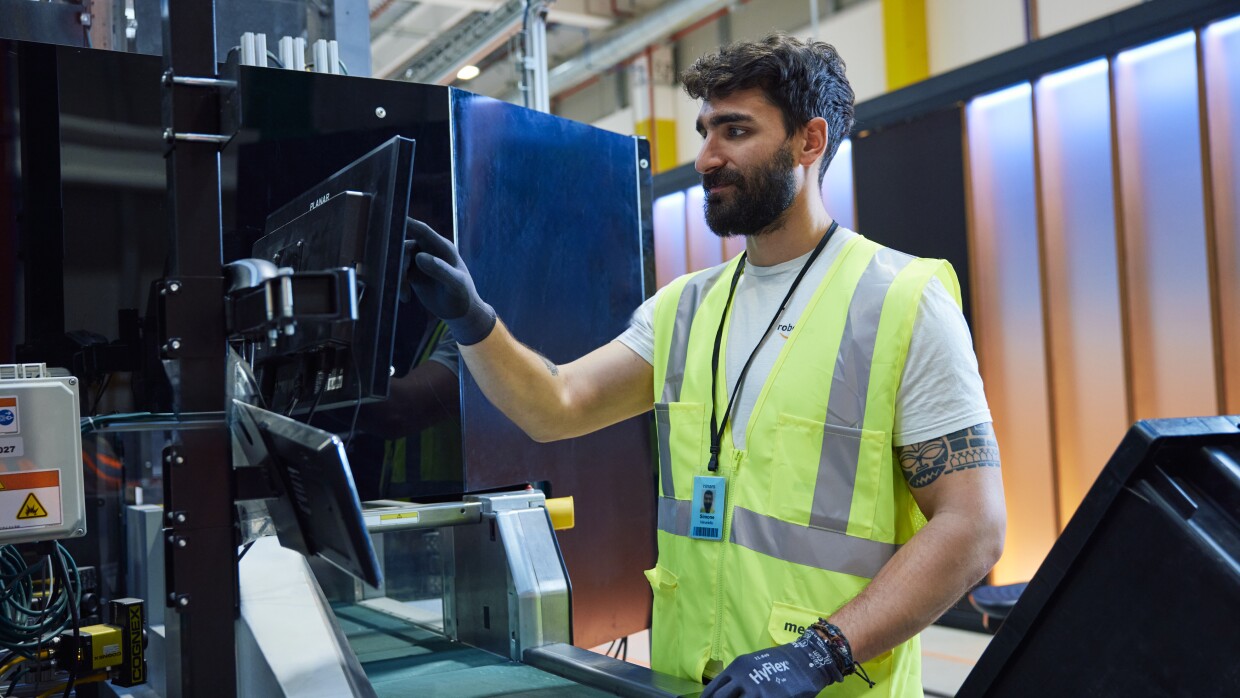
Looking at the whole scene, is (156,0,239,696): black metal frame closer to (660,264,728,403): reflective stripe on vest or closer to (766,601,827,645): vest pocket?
(766,601,827,645): vest pocket

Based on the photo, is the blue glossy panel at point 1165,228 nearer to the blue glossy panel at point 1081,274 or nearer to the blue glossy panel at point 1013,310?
the blue glossy panel at point 1081,274

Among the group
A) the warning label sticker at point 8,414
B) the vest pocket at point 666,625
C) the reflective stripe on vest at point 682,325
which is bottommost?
the vest pocket at point 666,625

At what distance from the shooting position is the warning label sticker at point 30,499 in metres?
1.27

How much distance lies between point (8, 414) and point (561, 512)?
99cm

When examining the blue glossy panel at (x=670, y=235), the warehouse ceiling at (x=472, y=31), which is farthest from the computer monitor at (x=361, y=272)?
the blue glossy panel at (x=670, y=235)

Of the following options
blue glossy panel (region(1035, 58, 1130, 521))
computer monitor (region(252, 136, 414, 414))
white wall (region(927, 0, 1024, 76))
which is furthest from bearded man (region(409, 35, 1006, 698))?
white wall (region(927, 0, 1024, 76))

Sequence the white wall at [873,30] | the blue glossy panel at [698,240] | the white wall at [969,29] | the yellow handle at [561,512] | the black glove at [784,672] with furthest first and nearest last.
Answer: the blue glossy panel at [698,240] → the white wall at [969,29] → the white wall at [873,30] → the yellow handle at [561,512] → the black glove at [784,672]

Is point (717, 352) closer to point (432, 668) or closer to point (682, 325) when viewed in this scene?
point (682, 325)

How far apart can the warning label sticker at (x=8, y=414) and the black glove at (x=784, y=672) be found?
93 centimetres

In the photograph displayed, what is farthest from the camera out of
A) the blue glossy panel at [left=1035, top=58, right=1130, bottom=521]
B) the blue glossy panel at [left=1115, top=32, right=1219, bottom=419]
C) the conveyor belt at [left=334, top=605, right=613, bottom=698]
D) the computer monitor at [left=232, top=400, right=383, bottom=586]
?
the blue glossy panel at [left=1035, top=58, right=1130, bottom=521]

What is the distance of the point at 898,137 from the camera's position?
5.52 m

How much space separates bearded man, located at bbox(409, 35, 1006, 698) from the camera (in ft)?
4.62

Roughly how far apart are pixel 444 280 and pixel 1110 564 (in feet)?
3.02

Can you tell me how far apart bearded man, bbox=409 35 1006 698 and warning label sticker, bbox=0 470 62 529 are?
0.55 meters
